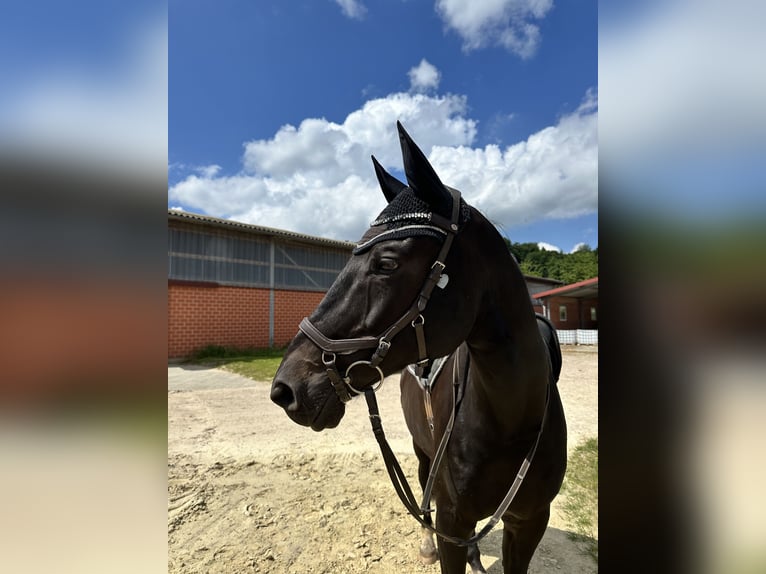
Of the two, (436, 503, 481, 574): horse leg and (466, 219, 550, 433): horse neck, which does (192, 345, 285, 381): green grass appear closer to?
(436, 503, 481, 574): horse leg

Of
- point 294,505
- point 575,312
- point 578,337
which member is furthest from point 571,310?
point 294,505

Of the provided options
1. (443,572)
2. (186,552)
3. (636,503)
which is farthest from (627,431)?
(186,552)

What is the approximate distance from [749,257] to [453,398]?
1.89m

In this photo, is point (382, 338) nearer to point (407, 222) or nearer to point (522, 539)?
point (407, 222)

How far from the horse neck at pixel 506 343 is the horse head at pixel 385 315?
0.40 ft

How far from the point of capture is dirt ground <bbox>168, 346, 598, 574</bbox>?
3.31m

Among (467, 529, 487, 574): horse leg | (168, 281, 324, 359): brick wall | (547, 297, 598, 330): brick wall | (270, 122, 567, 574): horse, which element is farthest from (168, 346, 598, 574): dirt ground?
(547, 297, 598, 330): brick wall

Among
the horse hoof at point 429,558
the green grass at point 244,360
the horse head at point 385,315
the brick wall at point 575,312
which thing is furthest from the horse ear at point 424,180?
the brick wall at point 575,312

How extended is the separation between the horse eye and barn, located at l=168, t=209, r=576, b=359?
1453 cm

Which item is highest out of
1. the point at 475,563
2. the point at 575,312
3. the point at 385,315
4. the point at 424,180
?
the point at 424,180

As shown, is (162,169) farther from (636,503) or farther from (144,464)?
(636,503)

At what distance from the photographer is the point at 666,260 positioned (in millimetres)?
543

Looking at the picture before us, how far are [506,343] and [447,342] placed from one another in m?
0.30

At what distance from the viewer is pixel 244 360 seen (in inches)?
624
